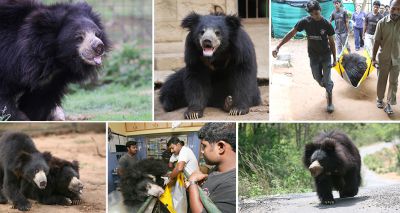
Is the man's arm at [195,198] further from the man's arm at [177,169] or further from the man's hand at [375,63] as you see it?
the man's hand at [375,63]

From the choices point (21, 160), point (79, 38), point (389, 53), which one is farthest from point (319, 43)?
point (21, 160)

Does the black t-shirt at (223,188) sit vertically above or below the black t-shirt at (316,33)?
below

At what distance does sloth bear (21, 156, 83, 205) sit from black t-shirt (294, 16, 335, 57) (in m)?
2.67

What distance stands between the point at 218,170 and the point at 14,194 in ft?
6.62

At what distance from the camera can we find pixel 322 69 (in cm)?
708

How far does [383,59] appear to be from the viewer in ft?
23.3

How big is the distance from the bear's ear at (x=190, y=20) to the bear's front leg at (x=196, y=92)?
18.3 inches

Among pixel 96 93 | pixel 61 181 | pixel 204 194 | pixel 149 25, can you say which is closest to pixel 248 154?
pixel 204 194

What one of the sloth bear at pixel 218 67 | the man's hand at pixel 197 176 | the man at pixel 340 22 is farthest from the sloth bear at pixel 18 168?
the man at pixel 340 22

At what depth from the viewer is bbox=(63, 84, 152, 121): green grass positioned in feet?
25.1

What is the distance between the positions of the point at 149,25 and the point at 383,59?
4283mm

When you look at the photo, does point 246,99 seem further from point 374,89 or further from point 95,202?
point 95,202

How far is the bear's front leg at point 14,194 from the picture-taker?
23.3 feet

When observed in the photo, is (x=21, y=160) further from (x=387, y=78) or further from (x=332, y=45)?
(x=387, y=78)
